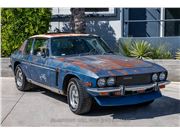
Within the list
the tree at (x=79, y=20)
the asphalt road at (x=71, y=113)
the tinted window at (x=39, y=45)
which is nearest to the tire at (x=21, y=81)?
the asphalt road at (x=71, y=113)

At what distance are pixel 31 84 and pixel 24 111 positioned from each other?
1.98 m

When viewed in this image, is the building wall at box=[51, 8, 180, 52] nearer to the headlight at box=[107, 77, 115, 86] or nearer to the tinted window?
the tinted window

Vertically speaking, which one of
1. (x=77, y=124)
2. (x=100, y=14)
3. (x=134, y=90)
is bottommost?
(x=77, y=124)

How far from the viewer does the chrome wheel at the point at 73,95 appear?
676cm

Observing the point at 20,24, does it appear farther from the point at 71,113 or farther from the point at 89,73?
the point at 89,73

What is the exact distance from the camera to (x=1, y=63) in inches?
433

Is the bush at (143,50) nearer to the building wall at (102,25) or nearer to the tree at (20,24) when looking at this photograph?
the building wall at (102,25)

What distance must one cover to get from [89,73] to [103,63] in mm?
565

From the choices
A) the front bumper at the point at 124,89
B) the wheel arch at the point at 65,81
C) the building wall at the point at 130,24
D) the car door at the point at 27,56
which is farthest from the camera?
the building wall at the point at 130,24

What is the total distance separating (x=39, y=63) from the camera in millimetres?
7953

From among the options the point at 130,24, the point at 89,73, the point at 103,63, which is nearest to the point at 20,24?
the point at 130,24

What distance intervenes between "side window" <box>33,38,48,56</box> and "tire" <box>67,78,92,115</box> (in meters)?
1.51

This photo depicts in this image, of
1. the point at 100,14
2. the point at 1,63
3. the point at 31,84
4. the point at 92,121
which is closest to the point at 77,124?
the point at 92,121

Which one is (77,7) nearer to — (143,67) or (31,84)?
(31,84)
